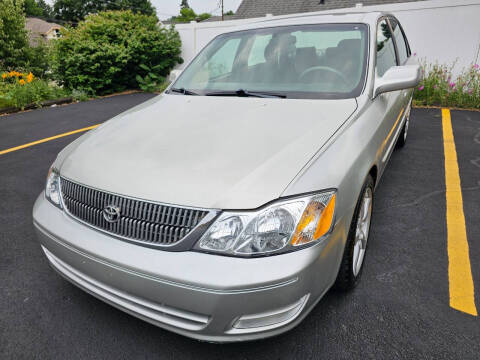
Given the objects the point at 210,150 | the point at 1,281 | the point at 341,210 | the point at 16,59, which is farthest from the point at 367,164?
the point at 16,59

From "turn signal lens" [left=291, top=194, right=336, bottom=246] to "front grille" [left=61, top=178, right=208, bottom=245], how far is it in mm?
417

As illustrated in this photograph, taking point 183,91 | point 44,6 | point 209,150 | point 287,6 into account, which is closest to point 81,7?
point 44,6

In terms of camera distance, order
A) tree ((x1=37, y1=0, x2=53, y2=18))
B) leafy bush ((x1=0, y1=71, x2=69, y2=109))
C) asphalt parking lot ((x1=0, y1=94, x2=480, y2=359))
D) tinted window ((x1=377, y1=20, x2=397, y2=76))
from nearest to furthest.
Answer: asphalt parking lot ((x1=0, y1=94, x2=480, y2=359))
tinted window ((x1=377, y1=20, x2=397, y2=76))
leafy bush ((x1=0, y1=71, x2=69, y2=109))
tree ((x1=37, y1=0, x2=53, y2=18))

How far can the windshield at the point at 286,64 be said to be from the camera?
2502 millimetres

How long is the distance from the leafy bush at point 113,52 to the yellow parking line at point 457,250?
8560mm

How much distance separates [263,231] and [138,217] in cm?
57

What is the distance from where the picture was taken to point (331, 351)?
177 centimetres

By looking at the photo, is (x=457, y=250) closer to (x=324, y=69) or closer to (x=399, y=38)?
(x=324, y=69)

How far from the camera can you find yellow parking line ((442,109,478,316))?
2102 mm

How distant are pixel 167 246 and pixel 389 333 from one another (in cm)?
126

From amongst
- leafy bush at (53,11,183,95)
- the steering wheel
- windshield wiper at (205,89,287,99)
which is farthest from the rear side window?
leafy bush at (53,11,183,95)

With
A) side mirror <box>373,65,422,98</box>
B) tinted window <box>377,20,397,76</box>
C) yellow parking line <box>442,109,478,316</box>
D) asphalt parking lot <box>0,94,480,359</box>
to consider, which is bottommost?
asphalt parking lot <box>0,94,480,359</box>

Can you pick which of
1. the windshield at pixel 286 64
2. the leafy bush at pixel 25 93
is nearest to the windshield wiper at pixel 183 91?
the windshield at pixel 286 64

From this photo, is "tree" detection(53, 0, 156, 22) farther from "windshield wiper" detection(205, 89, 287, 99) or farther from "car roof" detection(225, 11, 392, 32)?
"windshield wiper" detection(205, 89, 287, 99)
